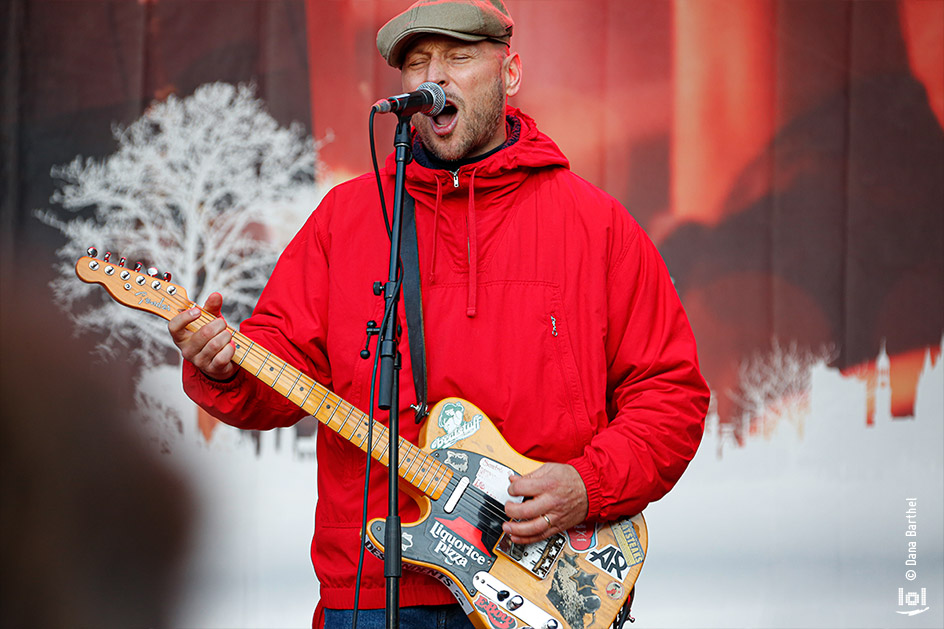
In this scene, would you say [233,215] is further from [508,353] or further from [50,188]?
[508,353]

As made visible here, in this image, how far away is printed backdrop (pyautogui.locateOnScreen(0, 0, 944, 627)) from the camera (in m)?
3.38

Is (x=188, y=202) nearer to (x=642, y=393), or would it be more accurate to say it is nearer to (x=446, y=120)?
(x=446, y=120)

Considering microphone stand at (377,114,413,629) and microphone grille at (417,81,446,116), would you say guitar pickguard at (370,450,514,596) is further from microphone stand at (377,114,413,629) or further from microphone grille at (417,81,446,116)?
microphone grille at (417,81,446,116)

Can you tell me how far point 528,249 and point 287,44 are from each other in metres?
2.01

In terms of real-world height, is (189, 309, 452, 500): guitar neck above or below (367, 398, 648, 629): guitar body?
above

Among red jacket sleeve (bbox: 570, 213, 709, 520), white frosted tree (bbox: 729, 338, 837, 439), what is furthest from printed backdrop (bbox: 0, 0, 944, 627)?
red jacket sleeve (bbox: 570, 213, 709, 520)

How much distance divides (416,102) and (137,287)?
0.77 metres

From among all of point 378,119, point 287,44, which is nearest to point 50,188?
point 287,44

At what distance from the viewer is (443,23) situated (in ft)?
6.68

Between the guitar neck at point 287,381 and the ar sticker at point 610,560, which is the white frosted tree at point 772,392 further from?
the guitar neck at point 287,381

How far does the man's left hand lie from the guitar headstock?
2.80ft

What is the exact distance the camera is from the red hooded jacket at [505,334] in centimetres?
191

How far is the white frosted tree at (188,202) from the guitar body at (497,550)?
6.18ft

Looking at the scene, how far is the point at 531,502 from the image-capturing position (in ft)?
5.95
